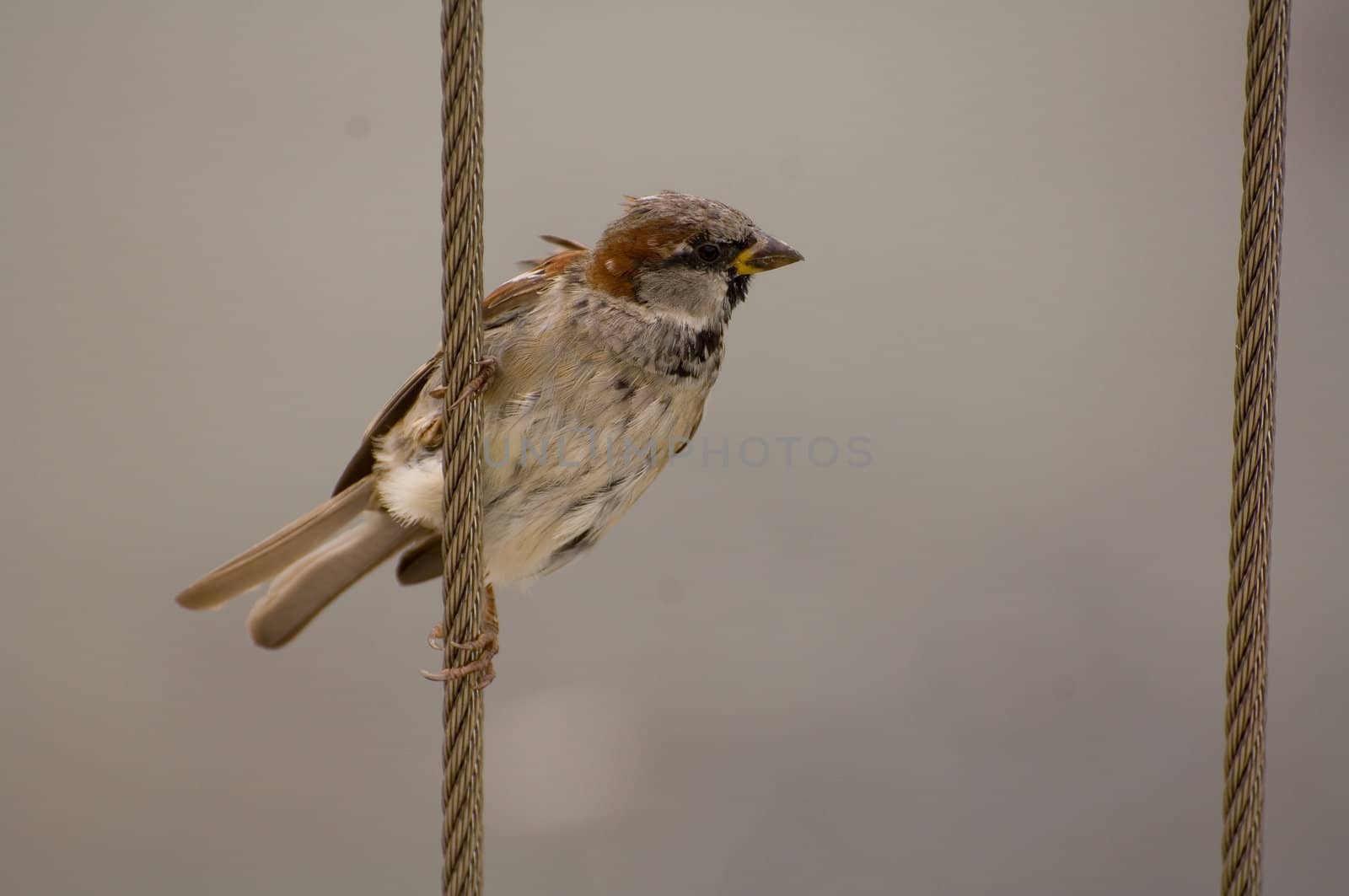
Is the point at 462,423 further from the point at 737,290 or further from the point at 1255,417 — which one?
the point at 1255,417

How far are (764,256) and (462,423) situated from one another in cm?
44

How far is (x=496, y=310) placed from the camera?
130cm

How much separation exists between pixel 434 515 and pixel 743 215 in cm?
48

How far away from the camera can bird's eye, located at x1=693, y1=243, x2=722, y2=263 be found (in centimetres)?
123

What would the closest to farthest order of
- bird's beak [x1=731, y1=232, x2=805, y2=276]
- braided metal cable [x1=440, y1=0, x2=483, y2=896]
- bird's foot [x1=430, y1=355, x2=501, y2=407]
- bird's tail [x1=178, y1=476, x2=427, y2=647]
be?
1. braided metal cable [x1=440, y1=0, x2=483, y2=896]
2. bird's foot [x1=430, y1=355, x2=501, y2=407]
3. bird's beak [x1=731, y1=232, x2=805, y2=276]
4. bird's tail [x1=178, y1=476, x2=427, y2=647]

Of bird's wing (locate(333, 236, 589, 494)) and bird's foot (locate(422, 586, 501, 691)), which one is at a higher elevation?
bird's wing (locate(333, 236, 589, 494))

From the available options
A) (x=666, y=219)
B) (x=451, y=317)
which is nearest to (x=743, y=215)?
(x=666, y=219)

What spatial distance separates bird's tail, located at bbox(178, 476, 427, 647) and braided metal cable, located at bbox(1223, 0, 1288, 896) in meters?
0.91

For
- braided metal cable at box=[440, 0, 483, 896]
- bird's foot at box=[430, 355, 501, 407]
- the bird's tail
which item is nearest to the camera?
braided metal cable at box=[440, 0, 483, 896]

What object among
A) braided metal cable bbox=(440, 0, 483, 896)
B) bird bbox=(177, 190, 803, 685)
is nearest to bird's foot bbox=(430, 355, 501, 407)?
bird bbox=(177, 190, 803, 685)

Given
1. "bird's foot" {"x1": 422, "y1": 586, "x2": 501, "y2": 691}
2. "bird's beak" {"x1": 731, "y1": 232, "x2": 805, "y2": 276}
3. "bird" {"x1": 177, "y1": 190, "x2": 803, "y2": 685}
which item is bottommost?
"bird's foot" {"x1": 422, "y1": 586, "x2": 501, "y2": 691}

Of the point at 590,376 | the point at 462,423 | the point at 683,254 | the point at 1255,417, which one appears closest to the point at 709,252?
the point at 683,254

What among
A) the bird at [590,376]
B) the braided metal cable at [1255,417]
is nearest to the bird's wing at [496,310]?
the bird at [590,376]

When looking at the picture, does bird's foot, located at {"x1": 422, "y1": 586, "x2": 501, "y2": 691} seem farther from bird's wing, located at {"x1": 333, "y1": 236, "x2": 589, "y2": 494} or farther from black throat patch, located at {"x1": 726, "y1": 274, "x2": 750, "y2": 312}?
black throat patch, located at {"x1": 726, "y1": 274, "x2": 750, "y2": 312}
